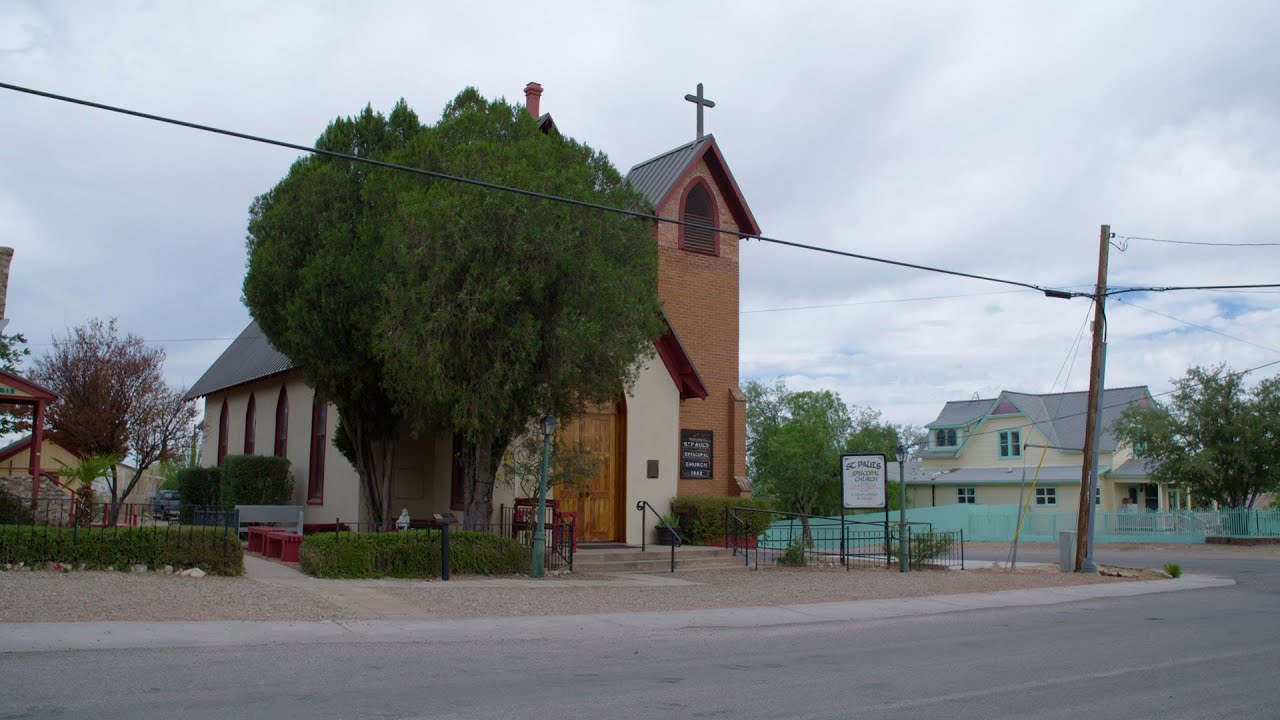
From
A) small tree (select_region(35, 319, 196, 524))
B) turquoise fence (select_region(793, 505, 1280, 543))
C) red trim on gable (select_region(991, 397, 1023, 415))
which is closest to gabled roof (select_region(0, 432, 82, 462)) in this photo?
small tree (select_region(35, 319, 196, 524))

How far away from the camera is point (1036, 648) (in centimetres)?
1112

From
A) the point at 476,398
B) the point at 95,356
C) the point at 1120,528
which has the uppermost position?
the point at 95,356

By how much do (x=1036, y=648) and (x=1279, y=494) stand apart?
35956mm

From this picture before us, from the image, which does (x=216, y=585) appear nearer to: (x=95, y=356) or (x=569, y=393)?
(x=569, y=393)

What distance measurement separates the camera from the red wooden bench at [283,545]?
18156 millimetres

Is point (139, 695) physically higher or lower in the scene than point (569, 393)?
lower

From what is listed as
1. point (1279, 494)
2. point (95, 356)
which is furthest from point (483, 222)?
point (1279, 494)

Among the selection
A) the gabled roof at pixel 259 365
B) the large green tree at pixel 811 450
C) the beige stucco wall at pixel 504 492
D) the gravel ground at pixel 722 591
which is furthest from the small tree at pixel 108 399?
the large green tree at pixel 811 450

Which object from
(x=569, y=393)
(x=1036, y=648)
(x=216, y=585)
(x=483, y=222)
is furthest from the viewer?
(x=569, y=393)

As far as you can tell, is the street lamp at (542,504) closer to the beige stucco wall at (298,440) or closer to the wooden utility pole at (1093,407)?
the beige stucco wall at (298,440)

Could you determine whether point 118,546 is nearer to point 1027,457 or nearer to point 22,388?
point 22,388

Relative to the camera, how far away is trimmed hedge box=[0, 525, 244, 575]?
46.3 feet

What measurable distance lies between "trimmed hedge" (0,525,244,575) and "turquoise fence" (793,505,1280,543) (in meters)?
23.8

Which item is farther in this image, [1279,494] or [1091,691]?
[1279,494]
